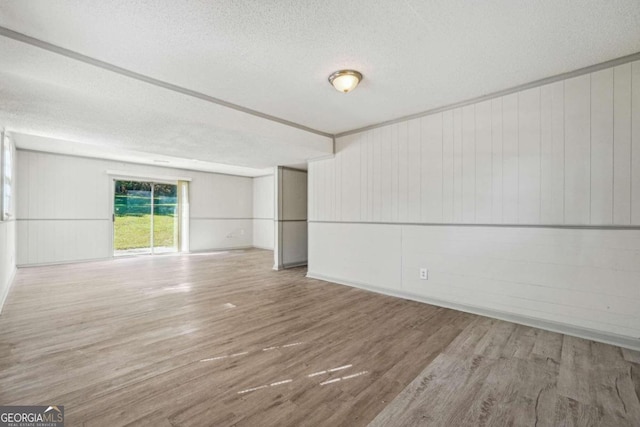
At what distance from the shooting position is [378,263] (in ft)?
13.6

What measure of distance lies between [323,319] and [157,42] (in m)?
2.99

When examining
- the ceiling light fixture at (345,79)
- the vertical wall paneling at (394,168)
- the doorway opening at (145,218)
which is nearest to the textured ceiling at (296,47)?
the ceiling light fixture at (345,79)

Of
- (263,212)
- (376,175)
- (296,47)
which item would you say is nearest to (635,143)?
(376,175)

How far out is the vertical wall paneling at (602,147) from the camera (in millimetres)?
2504

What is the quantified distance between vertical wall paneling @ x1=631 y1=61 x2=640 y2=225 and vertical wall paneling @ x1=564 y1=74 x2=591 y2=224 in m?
0.27

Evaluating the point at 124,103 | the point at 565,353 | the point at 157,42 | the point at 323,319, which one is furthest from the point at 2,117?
the point at 565,353

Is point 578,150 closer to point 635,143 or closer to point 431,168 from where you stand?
point 635,143

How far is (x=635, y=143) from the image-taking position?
94.3 inches

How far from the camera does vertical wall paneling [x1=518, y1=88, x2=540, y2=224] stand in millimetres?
2861

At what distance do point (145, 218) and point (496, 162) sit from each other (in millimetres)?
8112

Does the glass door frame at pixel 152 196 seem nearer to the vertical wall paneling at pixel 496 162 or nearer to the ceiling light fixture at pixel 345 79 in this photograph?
the ceiling light fixture at pixel 345 79

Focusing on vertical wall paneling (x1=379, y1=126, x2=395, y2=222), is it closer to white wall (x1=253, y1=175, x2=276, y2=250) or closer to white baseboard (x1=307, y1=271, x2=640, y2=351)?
white baseboard (x1=307, y1=271, x2=640, y2=351)

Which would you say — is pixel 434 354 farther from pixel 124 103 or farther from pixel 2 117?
pixel 2 117

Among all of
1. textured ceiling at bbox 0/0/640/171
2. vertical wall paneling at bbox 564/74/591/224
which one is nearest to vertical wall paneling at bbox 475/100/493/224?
textured ceiling at bbox 0/0/640/171
